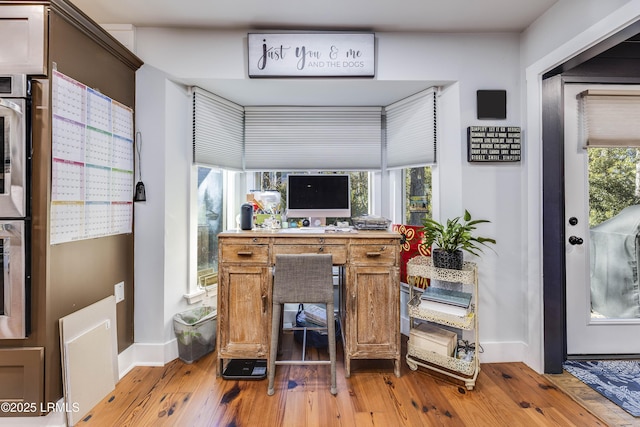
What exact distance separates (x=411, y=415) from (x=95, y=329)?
1.95 metres

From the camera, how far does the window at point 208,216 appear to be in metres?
2.54

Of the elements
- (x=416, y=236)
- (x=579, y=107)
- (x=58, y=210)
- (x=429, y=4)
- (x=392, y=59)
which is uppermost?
(x=429, y=4)

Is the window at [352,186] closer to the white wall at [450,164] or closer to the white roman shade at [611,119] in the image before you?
the white wall at [450,164]

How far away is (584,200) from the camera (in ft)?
7.11

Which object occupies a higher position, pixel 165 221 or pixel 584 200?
pixel 584 200

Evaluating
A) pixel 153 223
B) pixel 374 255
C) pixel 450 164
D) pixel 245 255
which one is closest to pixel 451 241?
pixel 374 255

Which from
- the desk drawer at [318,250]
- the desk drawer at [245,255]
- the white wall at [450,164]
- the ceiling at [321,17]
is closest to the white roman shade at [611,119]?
the white wall at [450,164]

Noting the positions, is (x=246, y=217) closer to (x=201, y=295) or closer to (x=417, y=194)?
(x=201, y=295)

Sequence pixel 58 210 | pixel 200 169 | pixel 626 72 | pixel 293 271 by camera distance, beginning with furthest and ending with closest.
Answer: pixel 200 169 < pixel 626 72 < pixel 293 271 < pixel 58 210

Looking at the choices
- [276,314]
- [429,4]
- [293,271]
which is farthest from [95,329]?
[429,4]

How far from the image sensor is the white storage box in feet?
6.47

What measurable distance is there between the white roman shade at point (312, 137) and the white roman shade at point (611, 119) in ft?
5.09

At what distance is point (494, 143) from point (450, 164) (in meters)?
0.34

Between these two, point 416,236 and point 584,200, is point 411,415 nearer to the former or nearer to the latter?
point 416,236
